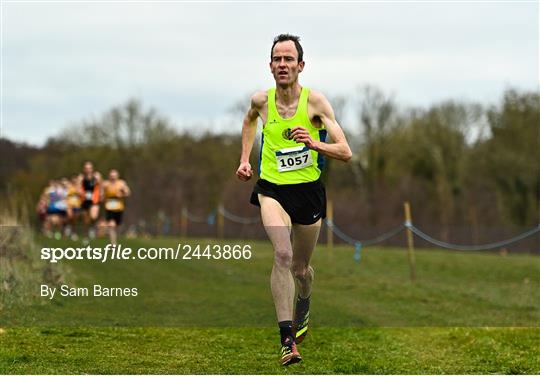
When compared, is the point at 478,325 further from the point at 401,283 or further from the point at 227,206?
the point at 227,206

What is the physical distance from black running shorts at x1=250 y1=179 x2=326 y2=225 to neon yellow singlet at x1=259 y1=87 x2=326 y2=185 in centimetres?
6

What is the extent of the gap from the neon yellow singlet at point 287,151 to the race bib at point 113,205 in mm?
14872

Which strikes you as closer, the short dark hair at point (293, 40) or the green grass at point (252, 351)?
the short dark hair at point (293, 40)

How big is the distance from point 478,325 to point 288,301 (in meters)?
5.98

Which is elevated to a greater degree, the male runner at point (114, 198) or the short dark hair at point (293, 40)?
the short dark hair at point (293, 40)

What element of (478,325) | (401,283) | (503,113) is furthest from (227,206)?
(478,325)

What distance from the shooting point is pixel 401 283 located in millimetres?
18750

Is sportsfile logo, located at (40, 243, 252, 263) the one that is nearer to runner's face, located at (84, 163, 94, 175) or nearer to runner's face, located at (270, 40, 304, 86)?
runner's face, located at (84, 163, 94, 175)

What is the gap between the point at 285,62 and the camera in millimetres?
7617

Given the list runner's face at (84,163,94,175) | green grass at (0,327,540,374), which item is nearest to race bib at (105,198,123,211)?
runner's face at (84,163,94,175)

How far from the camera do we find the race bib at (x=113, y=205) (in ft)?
73.5

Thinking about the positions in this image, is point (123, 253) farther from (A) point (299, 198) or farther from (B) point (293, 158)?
(B) point (293, 158)

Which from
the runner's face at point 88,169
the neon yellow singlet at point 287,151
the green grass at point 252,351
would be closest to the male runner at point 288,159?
the neon yellow singlet at point 287,151

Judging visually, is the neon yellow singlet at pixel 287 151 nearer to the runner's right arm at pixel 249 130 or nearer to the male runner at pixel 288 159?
the male runner at pixel 288 159
